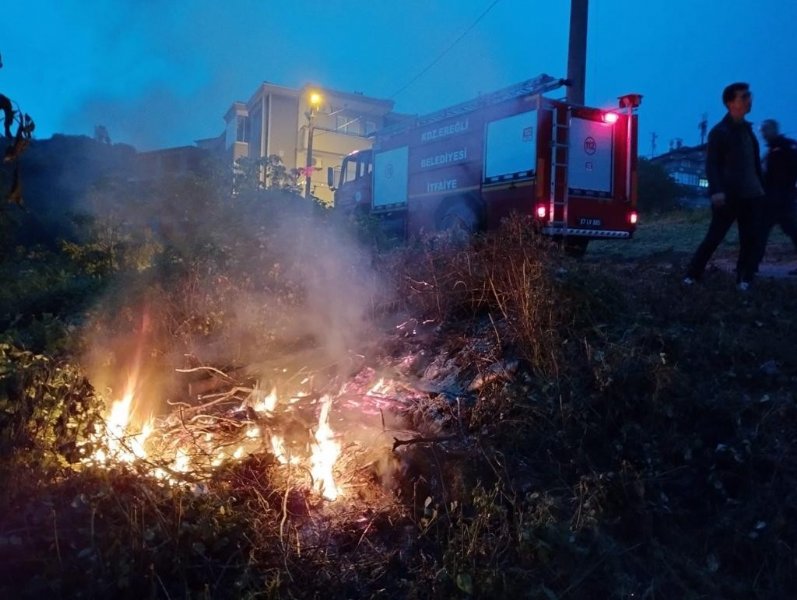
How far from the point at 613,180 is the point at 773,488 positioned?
8194 millimetres

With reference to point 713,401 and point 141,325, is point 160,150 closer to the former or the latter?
point 141,325

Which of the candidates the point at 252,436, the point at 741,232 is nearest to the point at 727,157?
the point at 741,232

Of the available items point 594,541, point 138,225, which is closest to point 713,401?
point 594,541

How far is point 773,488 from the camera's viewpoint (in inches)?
117

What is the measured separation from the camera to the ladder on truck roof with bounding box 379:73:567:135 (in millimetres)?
9758

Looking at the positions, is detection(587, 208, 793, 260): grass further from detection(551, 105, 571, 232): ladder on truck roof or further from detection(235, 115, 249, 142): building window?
detection(235, 115, 249, 142): building window

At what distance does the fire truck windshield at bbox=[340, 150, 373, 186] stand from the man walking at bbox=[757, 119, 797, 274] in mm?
8443

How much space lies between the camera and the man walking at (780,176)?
674 cm

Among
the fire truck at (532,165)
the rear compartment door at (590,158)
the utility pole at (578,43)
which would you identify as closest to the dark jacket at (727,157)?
the fire truck at (532,165)

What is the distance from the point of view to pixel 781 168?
7062 millimetres

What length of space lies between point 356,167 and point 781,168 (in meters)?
9.66

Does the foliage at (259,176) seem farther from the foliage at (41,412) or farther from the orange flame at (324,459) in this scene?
the foliage at (41,412)

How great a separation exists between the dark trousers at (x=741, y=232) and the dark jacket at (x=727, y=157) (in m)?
0.14

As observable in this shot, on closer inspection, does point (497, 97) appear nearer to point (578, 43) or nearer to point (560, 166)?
point (560, 166)
